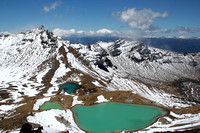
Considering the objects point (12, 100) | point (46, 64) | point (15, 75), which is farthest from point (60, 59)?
point (12, 100)

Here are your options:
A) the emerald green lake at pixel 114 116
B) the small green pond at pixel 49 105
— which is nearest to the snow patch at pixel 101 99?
the emerald green lake at pixel 114 116

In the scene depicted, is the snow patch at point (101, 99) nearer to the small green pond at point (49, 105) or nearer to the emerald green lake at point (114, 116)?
the emerald green lake at point (114, 116)

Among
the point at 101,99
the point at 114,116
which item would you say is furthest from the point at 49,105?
the point at 114,116

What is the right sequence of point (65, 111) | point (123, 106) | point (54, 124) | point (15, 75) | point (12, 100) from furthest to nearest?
point (15, 75), point (12, 100), point (123, 106), point (65, 111), point (54, 124)

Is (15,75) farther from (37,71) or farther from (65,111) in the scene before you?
(65,111)

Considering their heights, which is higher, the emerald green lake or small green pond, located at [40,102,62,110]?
the emerald green lake

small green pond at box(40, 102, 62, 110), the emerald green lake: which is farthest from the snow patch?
small green pond at box(40, 102, 62, 110)

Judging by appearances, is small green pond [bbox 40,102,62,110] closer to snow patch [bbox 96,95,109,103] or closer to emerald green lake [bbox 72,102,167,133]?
emerald green lake [bbox 72,102,167,133]

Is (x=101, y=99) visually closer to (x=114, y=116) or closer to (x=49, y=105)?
(x=114, y=116)
